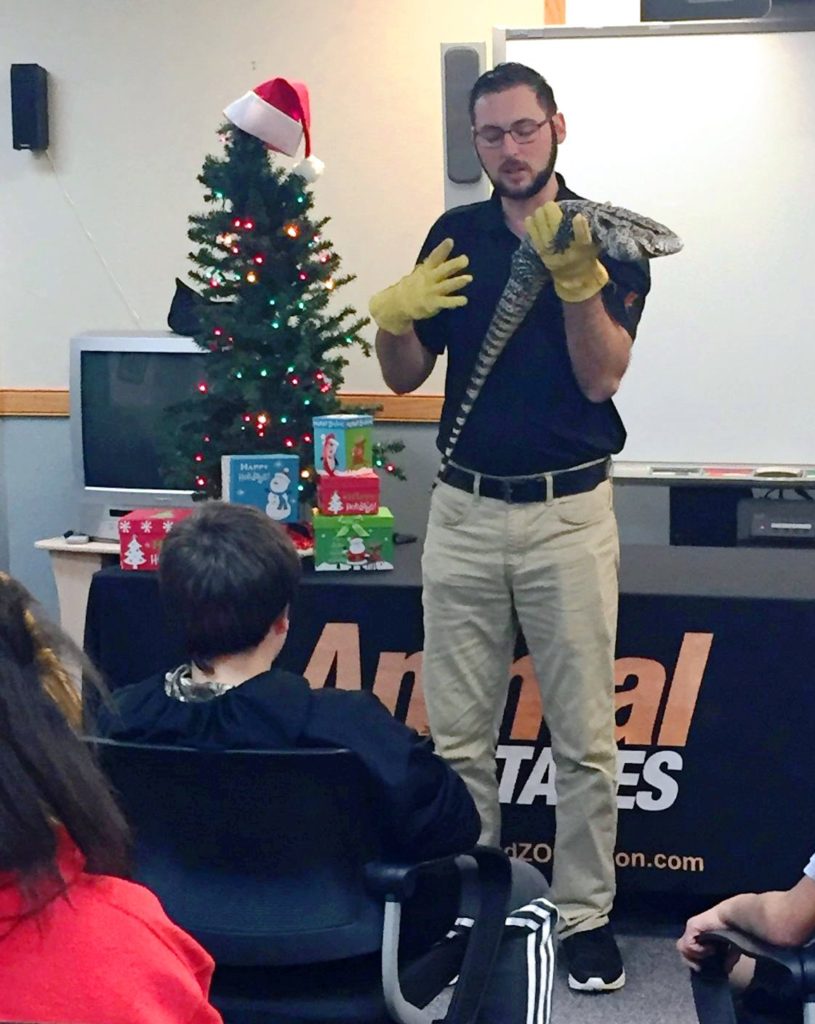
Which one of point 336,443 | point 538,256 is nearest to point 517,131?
point 538,256

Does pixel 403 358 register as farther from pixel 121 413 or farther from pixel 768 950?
pixel 121 413

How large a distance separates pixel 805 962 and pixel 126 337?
2873mm

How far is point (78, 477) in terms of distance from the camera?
149 inches

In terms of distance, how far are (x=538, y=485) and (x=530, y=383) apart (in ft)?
0.59

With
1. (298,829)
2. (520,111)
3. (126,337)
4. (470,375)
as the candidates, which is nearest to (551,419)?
(470,375)

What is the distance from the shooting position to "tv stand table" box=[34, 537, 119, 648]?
12.2 feet

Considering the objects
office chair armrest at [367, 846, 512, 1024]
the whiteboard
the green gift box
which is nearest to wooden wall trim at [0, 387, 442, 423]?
the whiteboard

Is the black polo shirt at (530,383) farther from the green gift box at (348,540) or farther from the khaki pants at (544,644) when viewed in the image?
the green gift box at (348,540)

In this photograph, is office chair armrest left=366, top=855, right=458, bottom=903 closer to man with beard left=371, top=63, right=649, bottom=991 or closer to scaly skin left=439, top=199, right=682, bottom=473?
man with beard left=371, top=63, right=649, bottom=991

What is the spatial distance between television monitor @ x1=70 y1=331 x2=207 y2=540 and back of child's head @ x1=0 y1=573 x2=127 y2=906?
2.80 meters

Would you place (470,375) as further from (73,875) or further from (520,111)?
(73,875)

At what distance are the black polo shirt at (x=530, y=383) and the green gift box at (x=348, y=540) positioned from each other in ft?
1.31

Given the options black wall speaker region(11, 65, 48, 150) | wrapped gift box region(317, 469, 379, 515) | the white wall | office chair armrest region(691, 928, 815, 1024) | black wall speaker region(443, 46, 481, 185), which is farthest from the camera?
black wall speaker region(11, 65, 48, 150)

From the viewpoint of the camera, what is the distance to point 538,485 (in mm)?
2295
